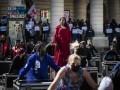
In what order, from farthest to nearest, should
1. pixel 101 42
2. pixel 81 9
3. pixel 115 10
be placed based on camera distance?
pixel 81 9
pixel 115 10
pixel 101 42

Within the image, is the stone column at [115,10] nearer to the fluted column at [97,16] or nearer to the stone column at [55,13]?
the fluted column at [97,16]

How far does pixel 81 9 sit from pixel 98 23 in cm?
676

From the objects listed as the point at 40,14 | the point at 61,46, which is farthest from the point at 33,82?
the point at 40,14

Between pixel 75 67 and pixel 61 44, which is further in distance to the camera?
pixel 61 44

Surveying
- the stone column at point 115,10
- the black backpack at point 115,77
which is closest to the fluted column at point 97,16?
the stone column at point 115,10

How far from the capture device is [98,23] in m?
35.1

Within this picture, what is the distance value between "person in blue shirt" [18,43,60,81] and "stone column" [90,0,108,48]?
24.2 metres

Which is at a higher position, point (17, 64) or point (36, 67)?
point (36, 67)

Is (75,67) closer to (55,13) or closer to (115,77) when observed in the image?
(115,77)

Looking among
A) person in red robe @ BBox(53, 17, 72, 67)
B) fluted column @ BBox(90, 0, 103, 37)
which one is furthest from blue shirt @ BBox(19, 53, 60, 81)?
fluted column @ BBox(90, 0, 103, 37)

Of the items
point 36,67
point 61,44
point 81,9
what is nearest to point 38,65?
point 36,67

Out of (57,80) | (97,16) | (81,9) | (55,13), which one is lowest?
(57,80)

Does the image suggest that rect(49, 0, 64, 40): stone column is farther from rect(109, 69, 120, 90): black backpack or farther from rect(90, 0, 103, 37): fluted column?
rect(109, 69, 120, 90): black backpack

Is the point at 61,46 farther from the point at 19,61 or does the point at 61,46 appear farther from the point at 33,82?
the point at 33,82
